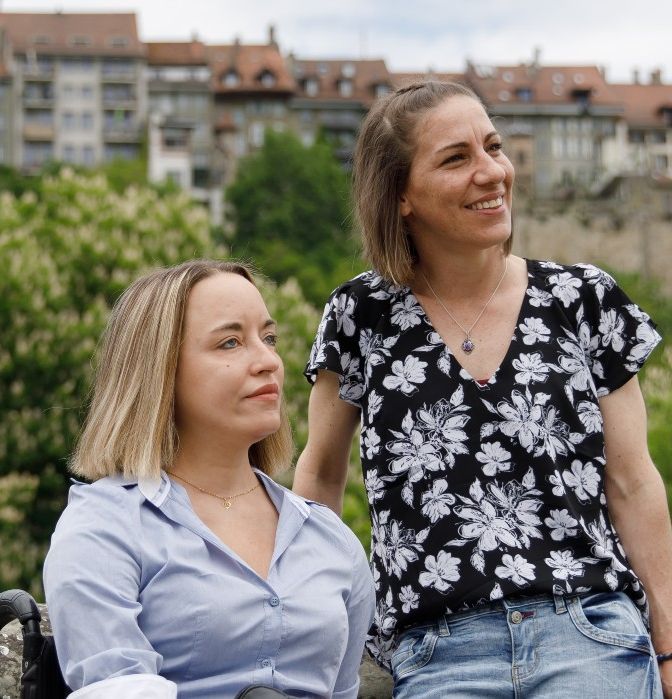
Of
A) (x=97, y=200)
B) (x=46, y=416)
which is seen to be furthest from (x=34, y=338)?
(x=97, y=200)

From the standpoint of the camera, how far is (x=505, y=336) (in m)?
3.01

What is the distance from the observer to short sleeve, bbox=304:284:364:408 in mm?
3127

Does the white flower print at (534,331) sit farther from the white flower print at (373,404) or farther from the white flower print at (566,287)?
the white flower print at (373,404)

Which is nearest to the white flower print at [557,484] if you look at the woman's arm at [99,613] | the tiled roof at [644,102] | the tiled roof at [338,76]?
the woman's arm at [99,613]

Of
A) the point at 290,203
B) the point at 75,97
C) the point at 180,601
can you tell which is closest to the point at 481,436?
the point at 180,601

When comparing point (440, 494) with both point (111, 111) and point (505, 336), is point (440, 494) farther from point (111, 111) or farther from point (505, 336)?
point (111, 111)

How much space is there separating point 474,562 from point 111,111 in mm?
63815

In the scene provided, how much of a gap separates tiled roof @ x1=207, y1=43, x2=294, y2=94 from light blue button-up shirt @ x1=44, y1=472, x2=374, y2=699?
6519cm

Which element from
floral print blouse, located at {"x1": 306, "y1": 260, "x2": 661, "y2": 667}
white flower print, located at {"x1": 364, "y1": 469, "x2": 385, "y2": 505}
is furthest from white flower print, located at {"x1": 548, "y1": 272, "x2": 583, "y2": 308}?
white flower print, located at {"x1": 364, "y1": 469, "x2": 385, "y2": 505}

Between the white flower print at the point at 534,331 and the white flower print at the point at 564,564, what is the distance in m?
0.47

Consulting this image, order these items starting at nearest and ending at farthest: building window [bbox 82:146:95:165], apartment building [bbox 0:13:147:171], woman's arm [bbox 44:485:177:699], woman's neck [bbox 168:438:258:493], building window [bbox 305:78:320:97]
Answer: woman's arm [bbox 44:485:177:699]
woman's neck [bbox 168:438:258:493]
apartment building [bbox 0:13:147:171]
building window [bbox 82:146:95:165]
building window [bbox 305:78:320:97]

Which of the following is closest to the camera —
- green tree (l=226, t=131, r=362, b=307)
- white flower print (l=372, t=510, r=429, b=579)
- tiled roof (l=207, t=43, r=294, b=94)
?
white flower print (l=372, t=510, r=429, b=579)

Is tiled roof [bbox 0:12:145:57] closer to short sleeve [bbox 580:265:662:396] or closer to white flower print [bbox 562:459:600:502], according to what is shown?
short sleeve [bbox 580:265:662:396]

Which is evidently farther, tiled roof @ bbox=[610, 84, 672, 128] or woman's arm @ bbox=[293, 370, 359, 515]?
tiled roof @ bbox=[610, 84, 672, 128]
